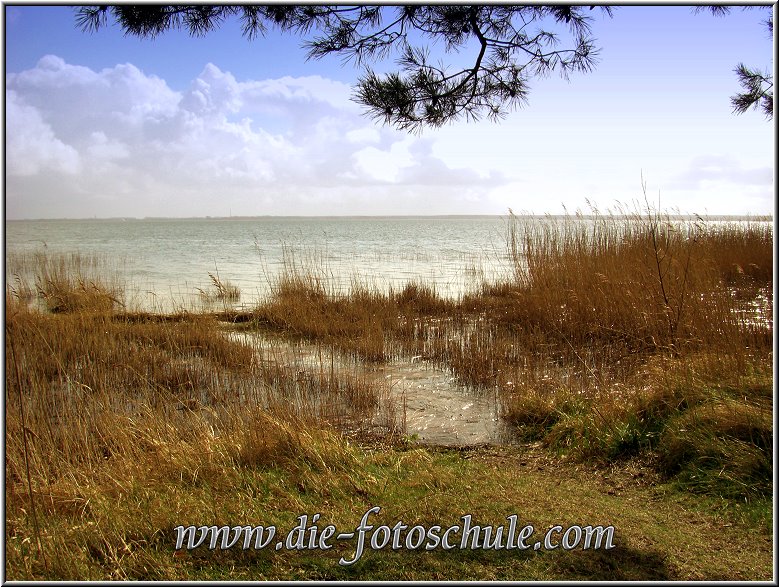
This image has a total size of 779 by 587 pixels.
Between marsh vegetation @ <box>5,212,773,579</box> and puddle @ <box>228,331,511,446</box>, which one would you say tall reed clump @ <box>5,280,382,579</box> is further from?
puddle @ <box>228,331,511,446</box>

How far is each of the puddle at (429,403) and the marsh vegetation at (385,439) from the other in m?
0.08

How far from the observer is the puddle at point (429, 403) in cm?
395

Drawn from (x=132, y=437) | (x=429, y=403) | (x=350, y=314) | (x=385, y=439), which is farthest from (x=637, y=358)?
(x=132, y=437)

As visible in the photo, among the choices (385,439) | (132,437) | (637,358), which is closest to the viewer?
(132,437)

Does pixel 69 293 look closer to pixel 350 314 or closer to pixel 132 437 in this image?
pixel 350 314

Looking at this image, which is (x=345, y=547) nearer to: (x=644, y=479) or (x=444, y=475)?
(x=444, y=475)

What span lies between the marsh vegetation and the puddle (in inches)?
3.0

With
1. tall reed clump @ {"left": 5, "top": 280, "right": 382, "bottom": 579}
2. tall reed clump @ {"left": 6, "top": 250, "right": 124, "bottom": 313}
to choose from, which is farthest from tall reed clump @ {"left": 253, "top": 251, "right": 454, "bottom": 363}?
tall reed clump @ {"left": 6, "top": 250, "right": 124, "bottom": 313}

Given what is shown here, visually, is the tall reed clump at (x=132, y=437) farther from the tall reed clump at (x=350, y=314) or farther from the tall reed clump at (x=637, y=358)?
the tall reed clump at (x=637, y=358)

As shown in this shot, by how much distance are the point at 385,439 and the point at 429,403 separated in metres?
0.91

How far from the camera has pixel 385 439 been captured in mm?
3764

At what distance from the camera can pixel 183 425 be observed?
383cm

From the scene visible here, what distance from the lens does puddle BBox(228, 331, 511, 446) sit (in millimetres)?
3945

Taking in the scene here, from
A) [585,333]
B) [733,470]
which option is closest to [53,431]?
[733,470]
